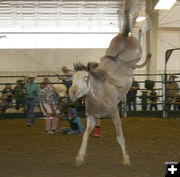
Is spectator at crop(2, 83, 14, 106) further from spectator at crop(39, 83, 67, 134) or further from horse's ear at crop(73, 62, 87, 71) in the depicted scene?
horse's ear at crop(73, 62, 87, 71)

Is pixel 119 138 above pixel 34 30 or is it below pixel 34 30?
below

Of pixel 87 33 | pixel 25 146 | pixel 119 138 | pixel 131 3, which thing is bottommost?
pixel 25 146

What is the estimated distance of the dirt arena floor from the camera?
4.00 metres

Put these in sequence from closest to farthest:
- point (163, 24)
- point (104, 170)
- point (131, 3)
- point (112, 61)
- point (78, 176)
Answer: point (78, 176), point (104, 170), point (112, 61), point (131, 3), point (163, 24)

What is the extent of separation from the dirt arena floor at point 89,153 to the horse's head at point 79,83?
1.01 metres

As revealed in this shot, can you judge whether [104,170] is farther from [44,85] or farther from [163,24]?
[163,24]

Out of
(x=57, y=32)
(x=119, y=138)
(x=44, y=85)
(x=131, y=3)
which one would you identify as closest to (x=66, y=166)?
(x=119, y=138)

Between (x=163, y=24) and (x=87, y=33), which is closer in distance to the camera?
(x=163, y=24)

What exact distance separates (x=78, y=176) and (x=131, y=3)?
10.1 ft

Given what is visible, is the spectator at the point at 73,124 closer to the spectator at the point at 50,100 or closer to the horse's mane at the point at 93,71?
the spectator at the point at 50,100

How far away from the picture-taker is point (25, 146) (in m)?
5.98

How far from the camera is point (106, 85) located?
4355 mm

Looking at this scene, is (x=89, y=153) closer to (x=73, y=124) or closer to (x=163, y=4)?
(x=73, y=124)

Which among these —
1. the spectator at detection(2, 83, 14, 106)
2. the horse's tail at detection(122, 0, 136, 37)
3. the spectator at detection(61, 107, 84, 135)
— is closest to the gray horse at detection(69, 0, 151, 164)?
the horse's tail at detection(122, 0, 136, 37)
